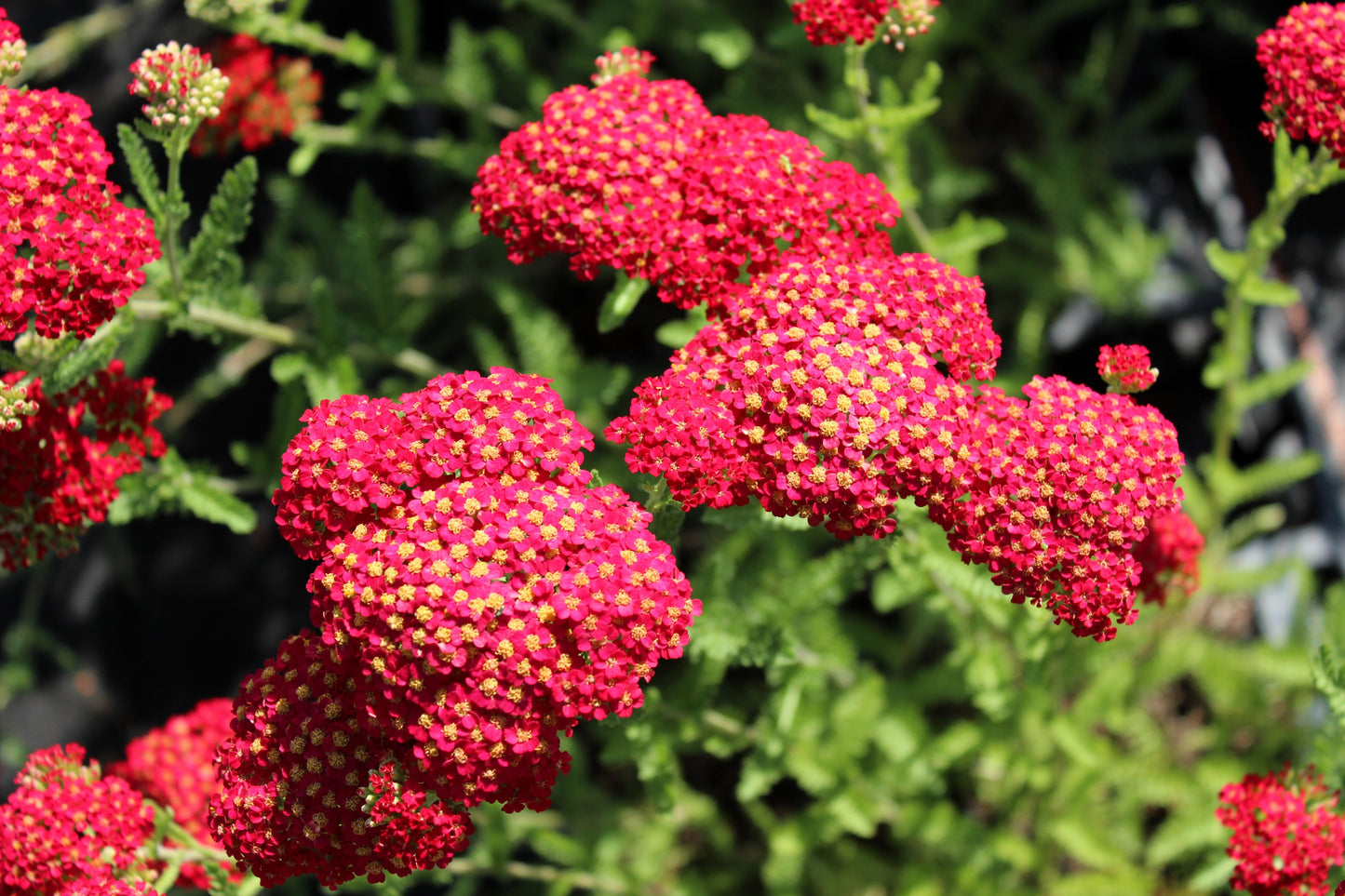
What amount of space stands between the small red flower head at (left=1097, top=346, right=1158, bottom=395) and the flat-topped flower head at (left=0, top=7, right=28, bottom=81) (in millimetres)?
3192

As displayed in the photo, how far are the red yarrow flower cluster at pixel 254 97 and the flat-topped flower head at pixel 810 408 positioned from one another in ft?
7.92

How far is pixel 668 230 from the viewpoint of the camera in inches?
120

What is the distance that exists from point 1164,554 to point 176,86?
347 cm

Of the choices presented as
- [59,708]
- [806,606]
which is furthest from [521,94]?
[59,708]

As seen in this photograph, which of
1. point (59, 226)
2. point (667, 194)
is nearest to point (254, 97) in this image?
point (59, 226)

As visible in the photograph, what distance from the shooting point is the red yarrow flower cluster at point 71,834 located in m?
3.00

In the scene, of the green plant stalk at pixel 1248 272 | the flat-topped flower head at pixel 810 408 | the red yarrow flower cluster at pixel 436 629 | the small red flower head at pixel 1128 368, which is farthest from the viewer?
the green plant stalk at pixel 1248 272

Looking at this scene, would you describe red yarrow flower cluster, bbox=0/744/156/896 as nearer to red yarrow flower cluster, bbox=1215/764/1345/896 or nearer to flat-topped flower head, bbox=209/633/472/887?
flat-topped flower head, bbox=209/633/472/887

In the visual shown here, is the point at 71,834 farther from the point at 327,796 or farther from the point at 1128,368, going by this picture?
the point at 1128,368

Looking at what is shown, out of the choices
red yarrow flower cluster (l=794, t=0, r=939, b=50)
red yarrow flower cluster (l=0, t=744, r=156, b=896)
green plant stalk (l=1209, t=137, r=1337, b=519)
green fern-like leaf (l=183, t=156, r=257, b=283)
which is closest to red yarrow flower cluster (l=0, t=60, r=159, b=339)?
green fern-like leaf (l=183, t=156, r=257, b=283)

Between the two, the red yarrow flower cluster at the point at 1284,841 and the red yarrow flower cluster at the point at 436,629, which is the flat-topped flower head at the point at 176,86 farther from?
the red yarrow flower cluster at the point at 1284,841

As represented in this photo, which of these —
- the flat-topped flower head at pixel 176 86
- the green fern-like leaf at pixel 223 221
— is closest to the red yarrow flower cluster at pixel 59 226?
the flat-topped flower head at pixel 176 86

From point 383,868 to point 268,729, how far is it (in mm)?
486

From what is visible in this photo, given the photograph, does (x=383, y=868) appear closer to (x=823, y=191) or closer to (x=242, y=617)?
(x=823, y=191)
